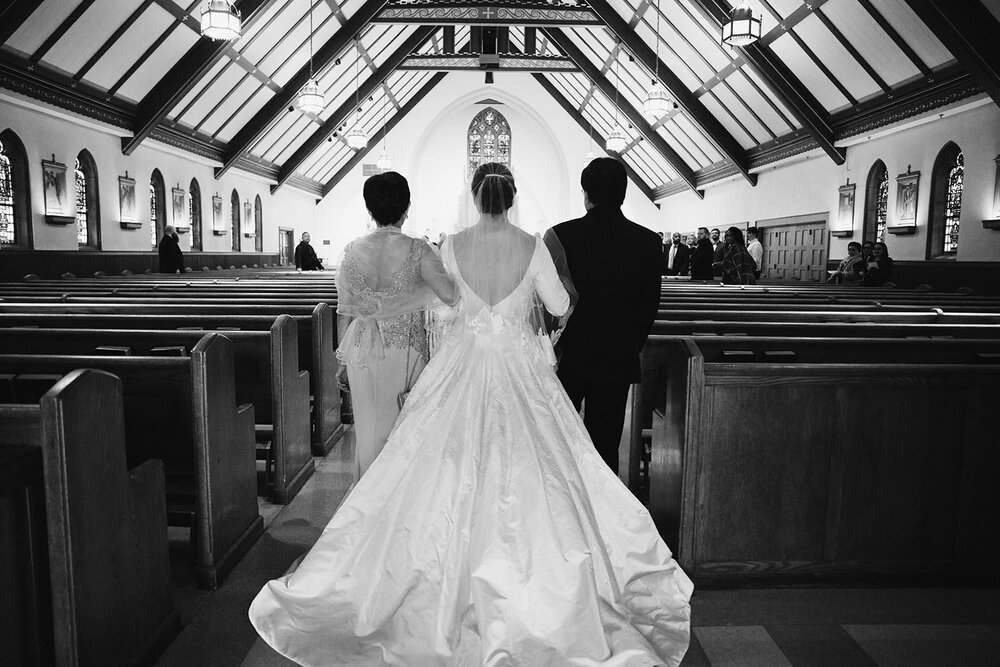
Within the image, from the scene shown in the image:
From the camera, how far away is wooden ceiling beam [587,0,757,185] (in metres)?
12.5

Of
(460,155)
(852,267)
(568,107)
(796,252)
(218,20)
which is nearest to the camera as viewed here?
(218,20)

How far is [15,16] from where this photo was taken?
760 cm

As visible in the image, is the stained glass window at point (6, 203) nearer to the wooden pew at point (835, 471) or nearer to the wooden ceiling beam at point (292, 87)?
the wooden ceiling beam at point (292, 87)

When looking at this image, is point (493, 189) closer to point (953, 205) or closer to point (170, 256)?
point (953, 205)

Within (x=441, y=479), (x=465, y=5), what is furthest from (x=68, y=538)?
(x=465, y=5)

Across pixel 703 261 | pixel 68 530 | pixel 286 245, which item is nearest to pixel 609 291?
pixel 68 530

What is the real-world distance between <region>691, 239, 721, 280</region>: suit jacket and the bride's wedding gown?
1006cm

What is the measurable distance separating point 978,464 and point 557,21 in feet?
38.3

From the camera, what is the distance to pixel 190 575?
2535 mm

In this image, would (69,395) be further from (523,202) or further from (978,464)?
(978,464)

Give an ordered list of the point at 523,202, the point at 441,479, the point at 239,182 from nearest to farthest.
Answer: the point at 441,479 → the point at 523,202 → the point at 239,182

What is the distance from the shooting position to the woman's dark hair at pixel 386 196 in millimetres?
2420

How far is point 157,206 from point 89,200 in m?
2.19

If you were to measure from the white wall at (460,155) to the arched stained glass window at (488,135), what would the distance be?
0.16 meters
